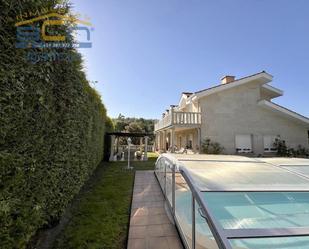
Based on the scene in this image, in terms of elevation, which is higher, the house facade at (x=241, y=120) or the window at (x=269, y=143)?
the house facade at (x=241, y=120)

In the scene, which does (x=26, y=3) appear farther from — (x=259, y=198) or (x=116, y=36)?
(x=116, y=36)

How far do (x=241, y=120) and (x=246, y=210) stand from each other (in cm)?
1546

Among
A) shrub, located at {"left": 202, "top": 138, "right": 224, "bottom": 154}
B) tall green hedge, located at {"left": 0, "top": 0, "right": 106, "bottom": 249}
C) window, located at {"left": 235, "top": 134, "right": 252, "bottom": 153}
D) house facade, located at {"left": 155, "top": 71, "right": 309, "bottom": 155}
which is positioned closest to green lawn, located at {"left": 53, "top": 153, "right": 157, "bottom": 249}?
tall green hedge, located at {"left": 0, "top": 0, "right": 106, "bottom": 249}

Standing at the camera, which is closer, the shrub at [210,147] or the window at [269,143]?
the shrub at [210,147]

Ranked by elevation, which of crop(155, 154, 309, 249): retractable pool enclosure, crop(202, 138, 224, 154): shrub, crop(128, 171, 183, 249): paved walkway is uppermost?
crop(202, 138, 224, 154): shrub

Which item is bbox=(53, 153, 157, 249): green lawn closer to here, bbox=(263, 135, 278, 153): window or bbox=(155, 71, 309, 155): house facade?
bbox=(155, 71, 309, 155): house facade

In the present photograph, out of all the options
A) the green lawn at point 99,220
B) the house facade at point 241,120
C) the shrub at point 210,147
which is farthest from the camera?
the house facade at point 241,120

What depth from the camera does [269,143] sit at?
17047 mm

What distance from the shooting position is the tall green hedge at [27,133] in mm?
2082

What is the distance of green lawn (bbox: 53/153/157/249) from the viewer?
3.97 m

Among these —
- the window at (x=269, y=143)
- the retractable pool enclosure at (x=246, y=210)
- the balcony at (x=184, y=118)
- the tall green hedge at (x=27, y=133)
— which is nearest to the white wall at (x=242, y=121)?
the window at (x=269, y=143)

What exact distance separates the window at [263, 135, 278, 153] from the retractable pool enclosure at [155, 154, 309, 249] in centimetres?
1450

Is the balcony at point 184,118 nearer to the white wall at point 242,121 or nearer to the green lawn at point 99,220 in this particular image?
the white wall at point 242,121

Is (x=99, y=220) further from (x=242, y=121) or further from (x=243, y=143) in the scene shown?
(x=242, y=121)
